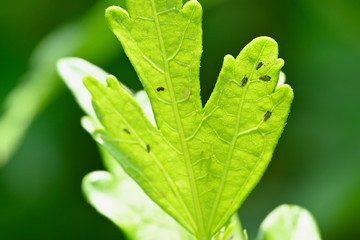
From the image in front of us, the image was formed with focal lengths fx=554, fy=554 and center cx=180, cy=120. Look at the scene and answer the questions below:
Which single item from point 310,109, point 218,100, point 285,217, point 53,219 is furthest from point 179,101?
point 310,109

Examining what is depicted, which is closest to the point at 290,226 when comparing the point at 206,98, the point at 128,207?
the point at 128,207

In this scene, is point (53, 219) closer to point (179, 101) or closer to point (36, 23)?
point (36, 23)

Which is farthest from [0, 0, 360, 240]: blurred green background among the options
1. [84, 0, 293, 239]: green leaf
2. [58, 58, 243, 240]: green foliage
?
[84, 0, 293, 239]: green leaf

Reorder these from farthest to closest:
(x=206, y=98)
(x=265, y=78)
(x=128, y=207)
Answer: (x=206, y=98) < (x=128, y=207) < (x=265, y=78)

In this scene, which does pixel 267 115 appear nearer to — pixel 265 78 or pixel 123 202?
pixel 265 78

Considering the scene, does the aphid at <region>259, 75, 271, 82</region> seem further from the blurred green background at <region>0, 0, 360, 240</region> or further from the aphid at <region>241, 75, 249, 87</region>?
the blurred green background at <region>0, 0, 360, 240</region>

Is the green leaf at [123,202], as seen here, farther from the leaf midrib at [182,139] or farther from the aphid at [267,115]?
the aphid at [267,115]
